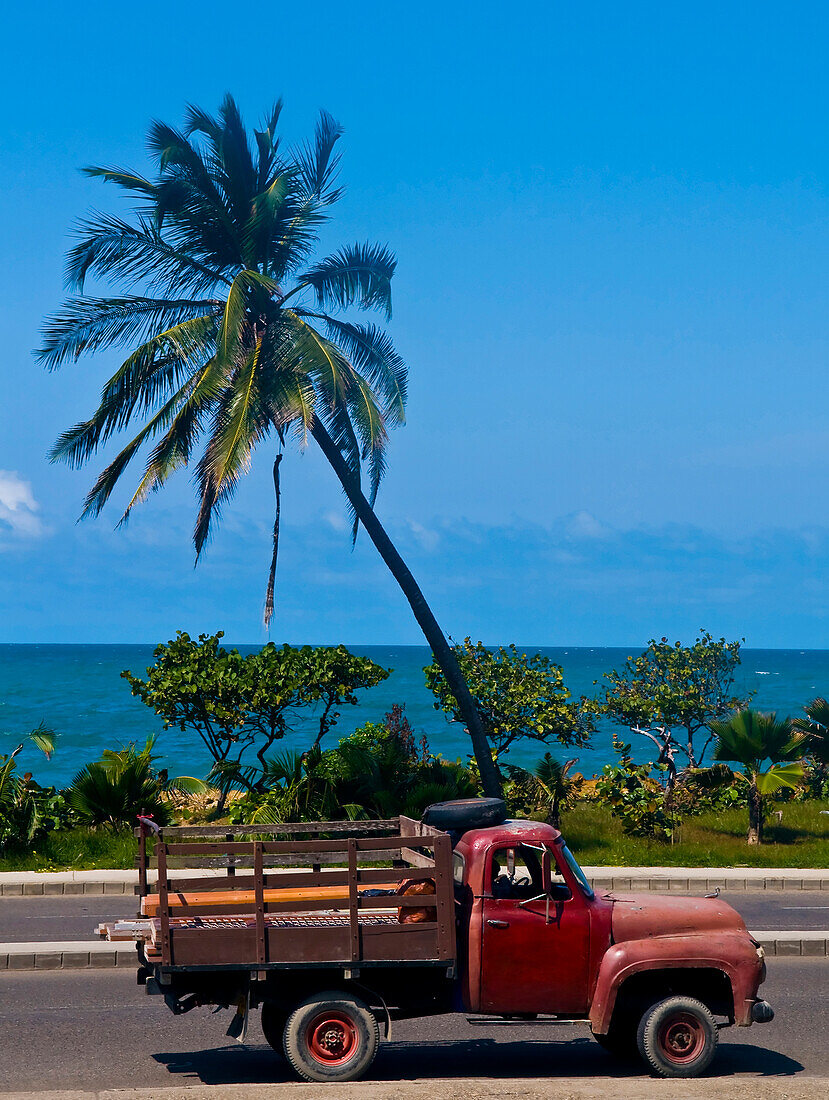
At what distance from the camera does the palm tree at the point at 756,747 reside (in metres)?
23.1

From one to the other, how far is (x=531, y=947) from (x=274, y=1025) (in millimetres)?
2256

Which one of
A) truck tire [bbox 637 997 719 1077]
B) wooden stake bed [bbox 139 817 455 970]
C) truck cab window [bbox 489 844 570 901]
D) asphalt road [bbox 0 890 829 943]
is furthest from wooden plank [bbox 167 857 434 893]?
asphalt road [bbox 0 890 829 943]

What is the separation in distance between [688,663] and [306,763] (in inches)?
616

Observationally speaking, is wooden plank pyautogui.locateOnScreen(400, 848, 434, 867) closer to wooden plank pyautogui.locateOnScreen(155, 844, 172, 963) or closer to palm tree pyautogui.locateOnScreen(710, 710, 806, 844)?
wooden plank pyautogui.locateOnScreen(155, 844, 172, 963)

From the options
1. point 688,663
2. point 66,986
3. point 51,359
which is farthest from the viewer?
point 688,663

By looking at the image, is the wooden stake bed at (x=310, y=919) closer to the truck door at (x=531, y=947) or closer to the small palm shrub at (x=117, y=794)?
the truck door at (x=531, y=947)

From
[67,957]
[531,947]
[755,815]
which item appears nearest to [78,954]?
[67,957]

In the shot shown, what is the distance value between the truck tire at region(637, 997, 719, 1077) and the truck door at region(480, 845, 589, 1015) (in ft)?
1.74

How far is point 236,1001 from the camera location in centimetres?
881

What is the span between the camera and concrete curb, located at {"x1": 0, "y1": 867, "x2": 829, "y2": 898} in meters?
18.3

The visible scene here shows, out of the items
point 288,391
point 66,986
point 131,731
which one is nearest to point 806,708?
point 288,391

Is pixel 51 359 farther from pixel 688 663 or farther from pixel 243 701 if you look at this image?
pixel 688 663

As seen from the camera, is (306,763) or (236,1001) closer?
(236,1001)

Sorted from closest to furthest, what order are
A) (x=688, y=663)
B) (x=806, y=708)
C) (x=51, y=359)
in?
(x=51, y=359)
(x=806, y=708)
(x=688, y=663)
